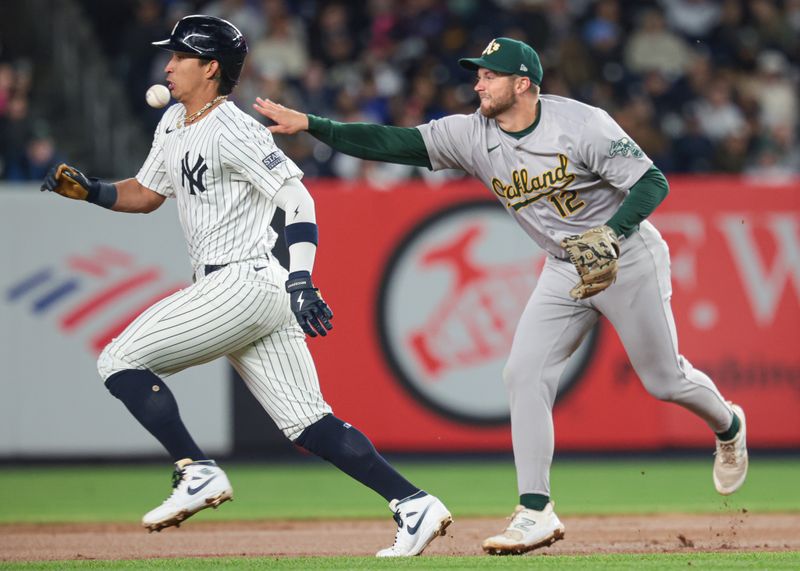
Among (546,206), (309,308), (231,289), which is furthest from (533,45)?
(309,308)

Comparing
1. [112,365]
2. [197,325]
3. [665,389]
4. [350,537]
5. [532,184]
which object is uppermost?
[532,184]

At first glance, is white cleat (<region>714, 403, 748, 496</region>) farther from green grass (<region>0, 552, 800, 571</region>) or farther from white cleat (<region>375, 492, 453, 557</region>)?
white cleat (<region>375, 492, 453, 557</region>)

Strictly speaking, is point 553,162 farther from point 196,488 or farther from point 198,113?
point 196,488

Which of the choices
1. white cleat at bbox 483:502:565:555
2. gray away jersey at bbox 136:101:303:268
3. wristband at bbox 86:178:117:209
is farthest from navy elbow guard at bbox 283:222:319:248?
white cleat at bbox 483:502:565:555

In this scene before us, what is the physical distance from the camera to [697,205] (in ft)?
34.5

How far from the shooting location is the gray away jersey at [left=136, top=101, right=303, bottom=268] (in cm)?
534

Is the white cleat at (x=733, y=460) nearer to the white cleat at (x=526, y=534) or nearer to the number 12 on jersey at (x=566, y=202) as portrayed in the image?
the white cleat at (x=526, y=534)

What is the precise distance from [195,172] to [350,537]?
230 centimetres

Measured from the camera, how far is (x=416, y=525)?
17.9 feet

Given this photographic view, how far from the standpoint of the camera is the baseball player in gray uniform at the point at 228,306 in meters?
5.31

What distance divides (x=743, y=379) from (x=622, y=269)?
498cm

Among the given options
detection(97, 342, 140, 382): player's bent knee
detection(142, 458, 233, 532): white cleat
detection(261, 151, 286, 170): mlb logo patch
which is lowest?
detection(142, 458, 233, 532): white cleat

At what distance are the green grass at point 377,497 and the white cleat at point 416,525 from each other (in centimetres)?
235

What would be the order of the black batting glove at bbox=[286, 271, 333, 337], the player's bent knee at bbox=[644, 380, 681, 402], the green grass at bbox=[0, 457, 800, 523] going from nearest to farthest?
the black batting glove at bbox=[286, 271, 333, 337] → the player's bent knee at bbox=[644, 380, 681, 402] → the green grass at bbox=[0, 457, 800, 523]
